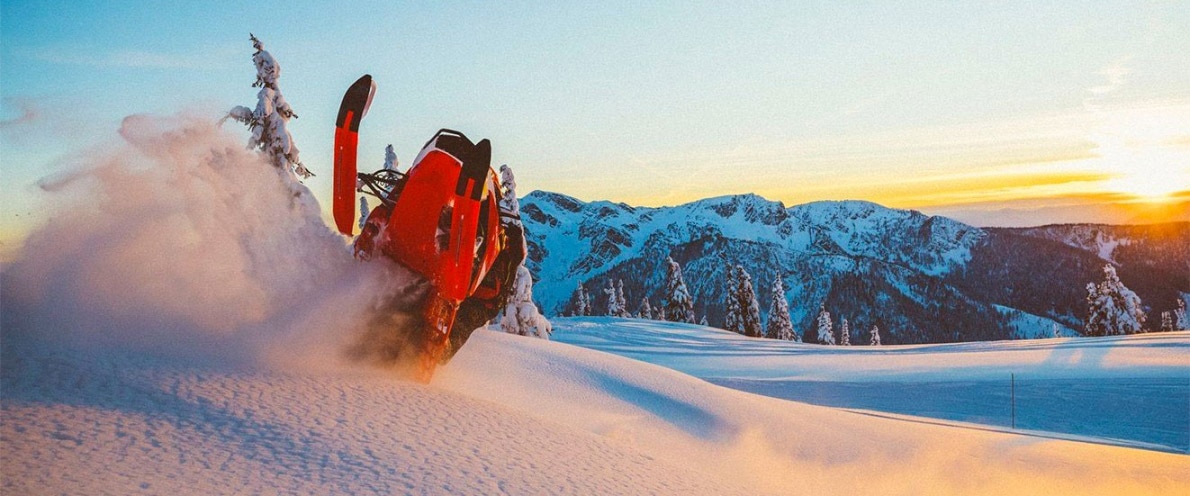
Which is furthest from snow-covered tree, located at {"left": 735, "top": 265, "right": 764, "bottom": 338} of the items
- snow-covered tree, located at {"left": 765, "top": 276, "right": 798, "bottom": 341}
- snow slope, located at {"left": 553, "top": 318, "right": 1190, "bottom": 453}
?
snow slope, located at {"left": 553, "top": 318, "right": 1190, "bottom": 453}

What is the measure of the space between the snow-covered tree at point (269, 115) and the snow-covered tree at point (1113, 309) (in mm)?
48016

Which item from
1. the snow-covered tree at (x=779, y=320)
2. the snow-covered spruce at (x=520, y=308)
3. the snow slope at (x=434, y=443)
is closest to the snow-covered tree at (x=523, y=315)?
the snow-covered spruce at (x=520, y=308)

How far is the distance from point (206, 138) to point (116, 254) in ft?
4.05

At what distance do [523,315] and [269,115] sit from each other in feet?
36.1

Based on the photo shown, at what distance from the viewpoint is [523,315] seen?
2669 centimetres

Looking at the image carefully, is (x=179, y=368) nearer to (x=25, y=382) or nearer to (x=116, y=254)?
(x=25, y=382)

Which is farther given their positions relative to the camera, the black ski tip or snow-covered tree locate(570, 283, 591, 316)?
snow-covered tree locate(570, 283, 591, 316)

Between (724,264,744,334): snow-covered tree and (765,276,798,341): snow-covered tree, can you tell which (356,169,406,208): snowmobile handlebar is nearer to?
(724,264,744,334): snow-covered tree

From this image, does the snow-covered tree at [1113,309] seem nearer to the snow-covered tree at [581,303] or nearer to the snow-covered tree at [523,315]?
the snow-covered tree at [523,315]

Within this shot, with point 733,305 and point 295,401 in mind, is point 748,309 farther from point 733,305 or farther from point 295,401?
point 295,401

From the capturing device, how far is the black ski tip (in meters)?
6.29

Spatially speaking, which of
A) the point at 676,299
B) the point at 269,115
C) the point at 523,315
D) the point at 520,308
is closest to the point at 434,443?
the point at 269,115

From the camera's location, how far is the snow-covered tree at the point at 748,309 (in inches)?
2281

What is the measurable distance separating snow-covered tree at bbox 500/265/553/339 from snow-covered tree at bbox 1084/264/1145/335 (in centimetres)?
3897
